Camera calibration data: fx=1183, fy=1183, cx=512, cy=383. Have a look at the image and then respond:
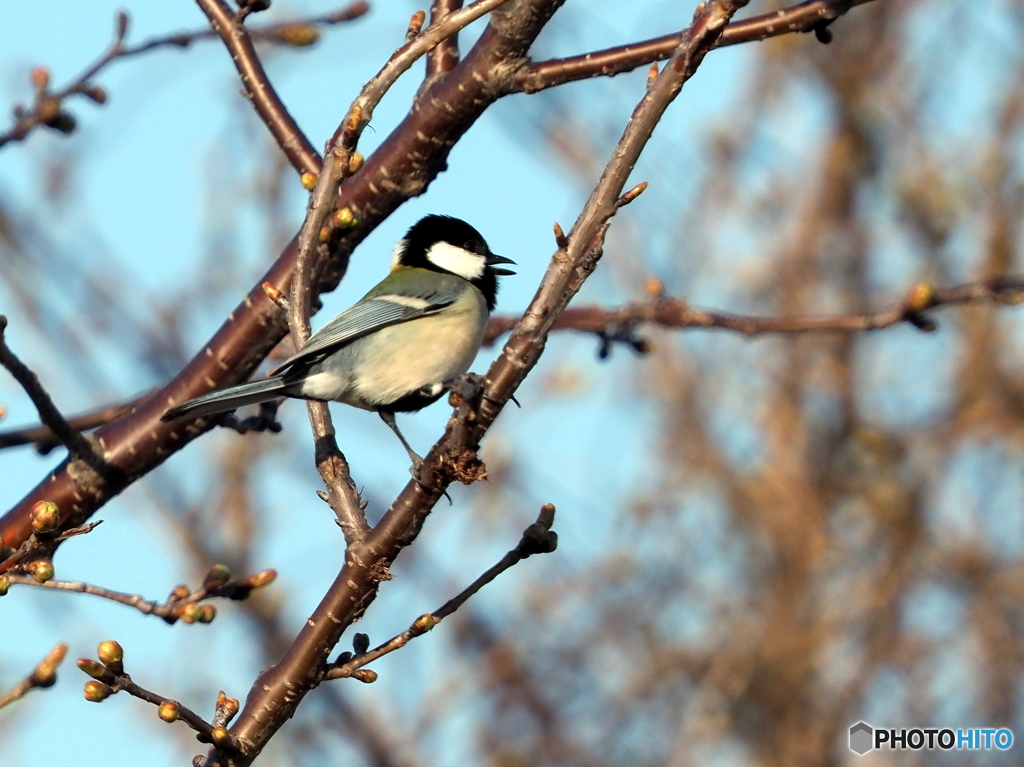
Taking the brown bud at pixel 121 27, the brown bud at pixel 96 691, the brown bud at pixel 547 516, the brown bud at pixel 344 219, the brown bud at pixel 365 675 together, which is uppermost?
the brown bud at pixel 121 27

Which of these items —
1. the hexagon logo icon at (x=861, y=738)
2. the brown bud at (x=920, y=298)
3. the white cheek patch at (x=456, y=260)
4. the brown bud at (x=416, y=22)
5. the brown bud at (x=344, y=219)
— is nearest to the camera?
the brown bud at (x=344, y=219)

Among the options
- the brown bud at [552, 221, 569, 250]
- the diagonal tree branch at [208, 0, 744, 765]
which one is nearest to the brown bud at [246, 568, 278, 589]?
the diagonal tree branch at [208, 0, 744, 765]

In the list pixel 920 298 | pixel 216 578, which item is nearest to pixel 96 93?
pixel 216 578

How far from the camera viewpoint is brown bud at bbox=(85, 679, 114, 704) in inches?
96.1

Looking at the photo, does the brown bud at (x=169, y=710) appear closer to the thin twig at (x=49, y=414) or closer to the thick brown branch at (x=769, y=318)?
the thin twig at (x=49, y=414)

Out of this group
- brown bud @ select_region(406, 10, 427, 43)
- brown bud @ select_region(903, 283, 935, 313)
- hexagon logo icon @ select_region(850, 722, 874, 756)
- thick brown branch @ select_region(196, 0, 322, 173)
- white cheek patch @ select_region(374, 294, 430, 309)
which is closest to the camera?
brown bud @ select_region(406, 10, 427, 43)

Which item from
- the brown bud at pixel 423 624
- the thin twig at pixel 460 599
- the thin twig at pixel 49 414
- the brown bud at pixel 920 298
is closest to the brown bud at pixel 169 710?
the thin twig at pixel 460 599

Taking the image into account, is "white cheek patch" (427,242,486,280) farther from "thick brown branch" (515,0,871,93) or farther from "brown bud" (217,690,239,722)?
"brown bud" (217,690,239,722)

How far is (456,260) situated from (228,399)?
209 centimetres

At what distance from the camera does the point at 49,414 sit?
3.01 metres

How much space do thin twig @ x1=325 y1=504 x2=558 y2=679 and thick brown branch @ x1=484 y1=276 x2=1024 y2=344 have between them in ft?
3.56

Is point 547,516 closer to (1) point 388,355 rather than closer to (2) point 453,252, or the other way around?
(1) point 388,355

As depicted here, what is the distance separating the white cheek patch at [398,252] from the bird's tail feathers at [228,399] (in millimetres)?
2066

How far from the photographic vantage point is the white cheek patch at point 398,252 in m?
5.59
